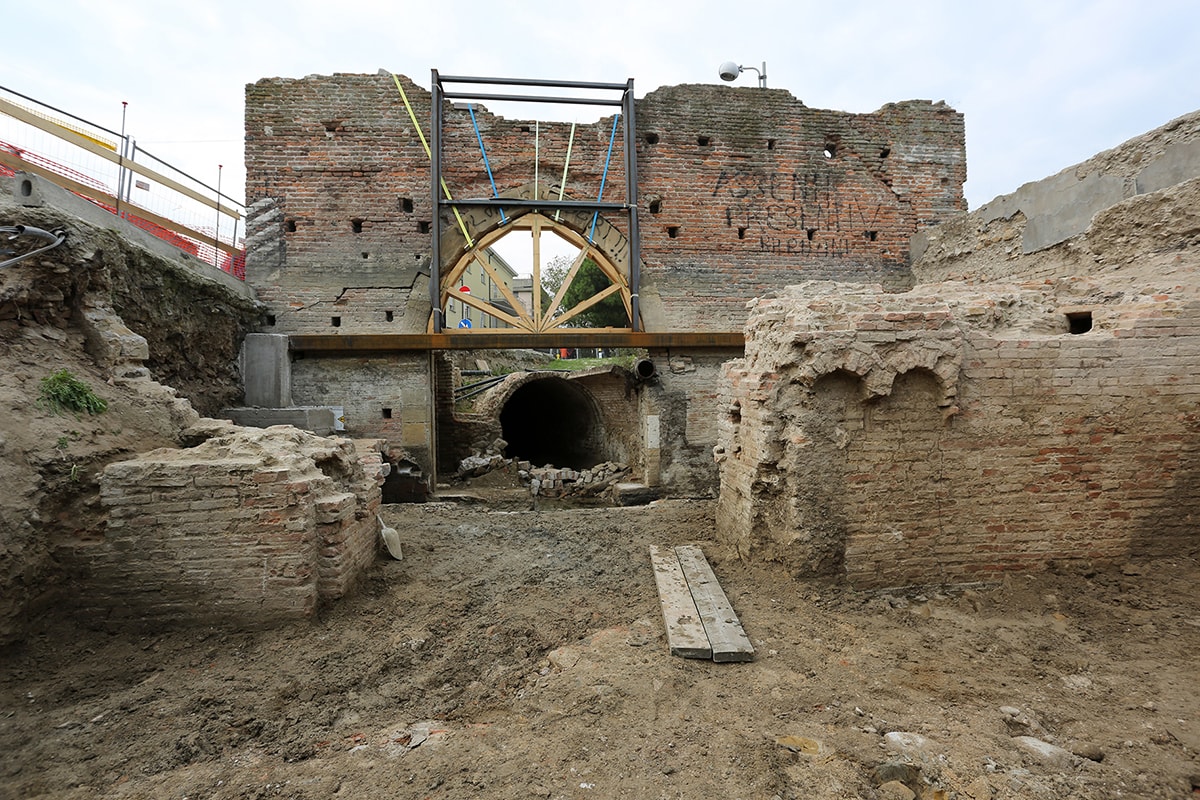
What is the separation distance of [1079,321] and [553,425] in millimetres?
14669

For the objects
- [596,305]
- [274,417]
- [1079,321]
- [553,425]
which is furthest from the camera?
[596,305]

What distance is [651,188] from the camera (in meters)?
9.89

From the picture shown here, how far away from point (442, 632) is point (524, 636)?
22.3 inches

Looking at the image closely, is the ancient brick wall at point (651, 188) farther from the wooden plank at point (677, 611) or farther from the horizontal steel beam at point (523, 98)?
the wooden plank at point (677, 611)

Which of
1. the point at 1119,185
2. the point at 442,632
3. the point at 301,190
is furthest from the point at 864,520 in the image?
the point at 301,190

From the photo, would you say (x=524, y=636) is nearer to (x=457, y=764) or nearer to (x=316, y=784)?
(x=457, y=764)

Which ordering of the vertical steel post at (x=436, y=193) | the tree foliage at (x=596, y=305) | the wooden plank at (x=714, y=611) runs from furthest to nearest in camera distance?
the tree foliage at (x=596, y=305) < the vertical steel post at (x=436, y=193) < the wooden plank at (x=714, y=611)

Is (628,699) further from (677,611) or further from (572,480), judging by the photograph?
(572,480)

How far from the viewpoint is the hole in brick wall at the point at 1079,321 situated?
14.6ft

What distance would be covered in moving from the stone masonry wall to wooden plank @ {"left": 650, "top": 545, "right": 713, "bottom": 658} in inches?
95.4

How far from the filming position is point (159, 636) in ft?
11.2

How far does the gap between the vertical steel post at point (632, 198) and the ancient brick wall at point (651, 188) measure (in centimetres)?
27

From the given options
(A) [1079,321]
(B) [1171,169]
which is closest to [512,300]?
(A) [1079,321]

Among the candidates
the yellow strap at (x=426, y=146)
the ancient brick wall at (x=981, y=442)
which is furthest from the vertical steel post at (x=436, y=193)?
the ancient brick wall at (x=981, y=442)
